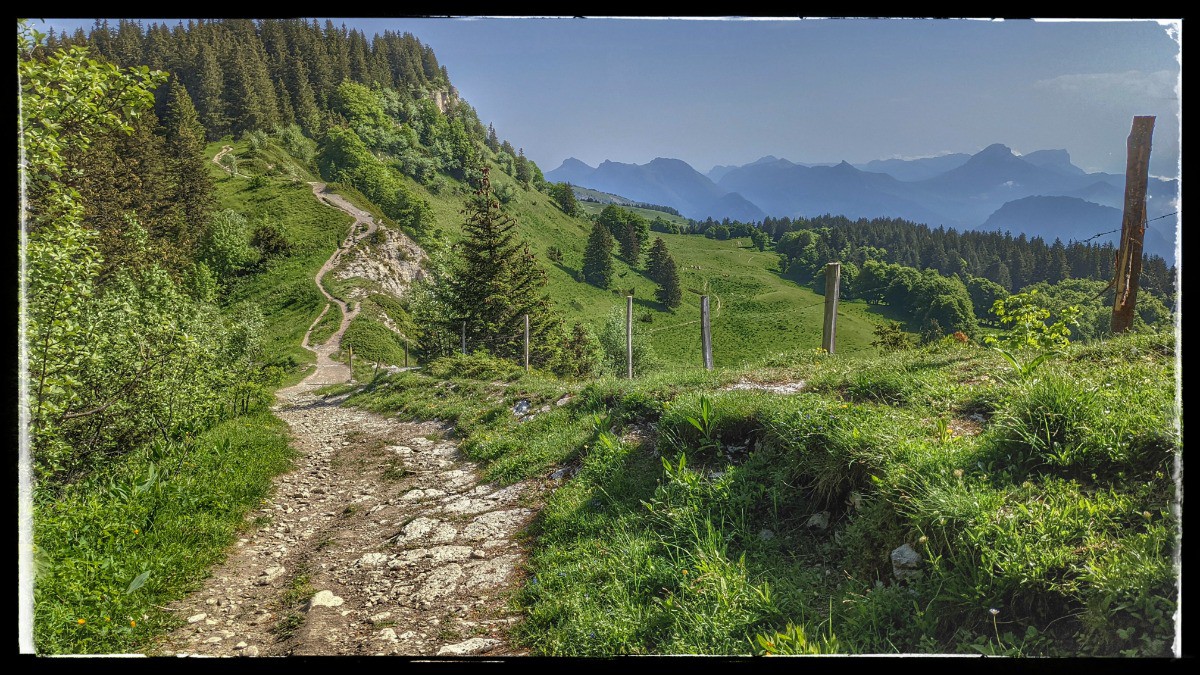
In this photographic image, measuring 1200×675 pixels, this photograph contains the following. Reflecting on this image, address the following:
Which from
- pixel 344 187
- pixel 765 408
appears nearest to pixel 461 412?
pixel 765 408

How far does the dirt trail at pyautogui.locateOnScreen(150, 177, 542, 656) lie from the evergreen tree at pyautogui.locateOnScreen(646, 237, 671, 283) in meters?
115

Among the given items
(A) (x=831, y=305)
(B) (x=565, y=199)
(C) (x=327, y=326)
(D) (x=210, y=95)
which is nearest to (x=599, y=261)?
(B) (x=565, y=199)

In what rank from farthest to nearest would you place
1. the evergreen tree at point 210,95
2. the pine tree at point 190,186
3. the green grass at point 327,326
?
the evergreen tree at point 210,95 < the pine tree at point 190,186 < the green grass at point 327,326

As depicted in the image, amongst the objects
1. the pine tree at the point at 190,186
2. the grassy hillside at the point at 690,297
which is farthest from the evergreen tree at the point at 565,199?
the pine tree at the point at 190,186

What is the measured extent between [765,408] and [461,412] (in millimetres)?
9420

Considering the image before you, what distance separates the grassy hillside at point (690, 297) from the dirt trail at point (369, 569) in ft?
215

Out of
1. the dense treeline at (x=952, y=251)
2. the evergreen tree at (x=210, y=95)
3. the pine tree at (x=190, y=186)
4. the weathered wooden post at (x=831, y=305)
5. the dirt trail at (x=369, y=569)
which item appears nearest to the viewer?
the dirt trail at (x=369, y=569)

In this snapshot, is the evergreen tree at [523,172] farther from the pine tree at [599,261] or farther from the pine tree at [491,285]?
the pine tree at [491,285]

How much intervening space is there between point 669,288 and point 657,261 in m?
9.45

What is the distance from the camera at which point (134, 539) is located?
16.9ft

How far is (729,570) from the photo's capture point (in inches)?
154

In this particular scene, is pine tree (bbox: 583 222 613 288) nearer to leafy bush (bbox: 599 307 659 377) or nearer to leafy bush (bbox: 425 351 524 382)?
leafy bush (bbox: 599 307 659 377)

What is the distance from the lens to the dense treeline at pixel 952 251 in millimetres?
104500
